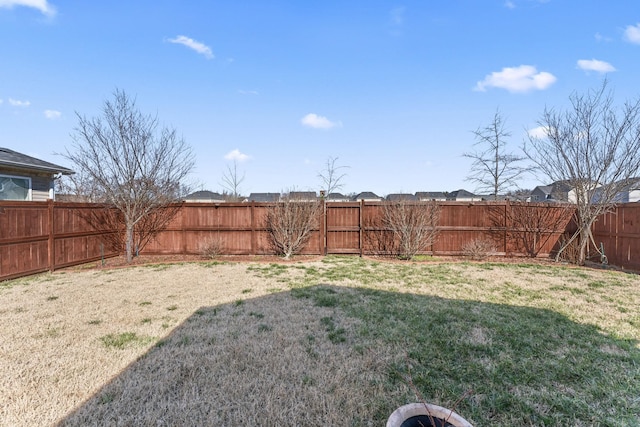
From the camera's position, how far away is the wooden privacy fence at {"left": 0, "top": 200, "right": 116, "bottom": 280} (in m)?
6.03

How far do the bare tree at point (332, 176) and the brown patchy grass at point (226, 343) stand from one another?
1603 centimetres

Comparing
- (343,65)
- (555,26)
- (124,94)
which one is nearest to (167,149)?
(124,94)

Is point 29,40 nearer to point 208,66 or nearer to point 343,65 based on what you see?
point 208,66

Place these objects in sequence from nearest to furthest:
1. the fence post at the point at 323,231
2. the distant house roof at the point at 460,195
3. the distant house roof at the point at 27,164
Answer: the distant house roof at the point at 27,164 → the fence post at the point at 323,231 → the distant house roof at the point at 460,195

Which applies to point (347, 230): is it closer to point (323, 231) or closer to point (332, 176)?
point (323, 231)

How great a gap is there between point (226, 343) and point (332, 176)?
1948cm

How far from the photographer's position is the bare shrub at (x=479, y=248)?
855cm

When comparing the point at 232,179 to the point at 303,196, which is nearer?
the point at 303,196

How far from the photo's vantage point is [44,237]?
6785 millimetres

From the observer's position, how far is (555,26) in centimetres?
693


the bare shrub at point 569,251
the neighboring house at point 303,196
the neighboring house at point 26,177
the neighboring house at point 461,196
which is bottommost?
the bare shrub at point 569,251

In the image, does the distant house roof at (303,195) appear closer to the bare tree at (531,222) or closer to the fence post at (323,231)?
the fence post at (323,231)

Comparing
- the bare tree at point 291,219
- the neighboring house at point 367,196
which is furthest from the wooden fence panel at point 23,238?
the neighboring house at point 367,196

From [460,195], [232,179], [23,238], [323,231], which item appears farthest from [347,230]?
[460,195]
